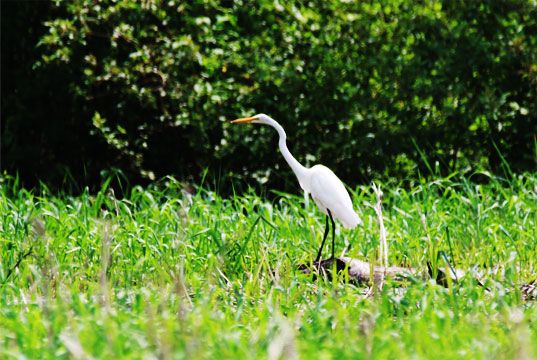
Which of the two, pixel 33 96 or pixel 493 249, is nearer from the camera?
pixel 493 249

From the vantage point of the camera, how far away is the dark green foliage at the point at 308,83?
21.5 ft

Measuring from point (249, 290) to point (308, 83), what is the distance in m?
3.62

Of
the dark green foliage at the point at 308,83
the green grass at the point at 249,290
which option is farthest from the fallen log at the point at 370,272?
the dark green foliage at the point at 308,83

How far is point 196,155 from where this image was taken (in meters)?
6.95

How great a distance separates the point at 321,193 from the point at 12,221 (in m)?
1.98

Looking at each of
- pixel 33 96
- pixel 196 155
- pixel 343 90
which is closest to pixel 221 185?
pixel 196 155

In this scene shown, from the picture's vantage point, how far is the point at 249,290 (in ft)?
11.8

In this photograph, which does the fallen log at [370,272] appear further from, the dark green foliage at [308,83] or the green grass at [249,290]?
the dark green foliage at [308,83]

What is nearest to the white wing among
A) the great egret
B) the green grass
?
the great egret

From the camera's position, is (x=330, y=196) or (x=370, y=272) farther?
(x=330, y=196)

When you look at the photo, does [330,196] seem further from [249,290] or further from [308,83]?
[308,83]


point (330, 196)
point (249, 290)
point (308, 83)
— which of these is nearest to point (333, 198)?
point (330, 196)

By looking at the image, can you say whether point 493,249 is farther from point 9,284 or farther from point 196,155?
point 196,155

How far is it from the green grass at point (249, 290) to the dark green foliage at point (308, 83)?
3.60 feet
